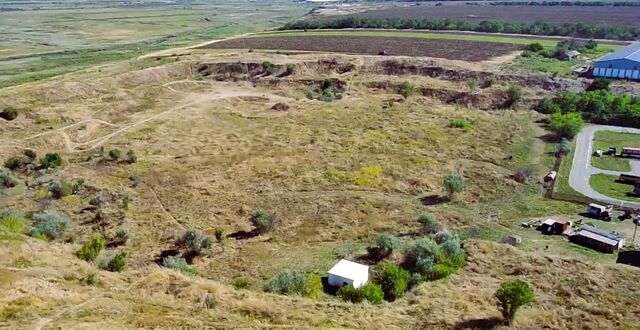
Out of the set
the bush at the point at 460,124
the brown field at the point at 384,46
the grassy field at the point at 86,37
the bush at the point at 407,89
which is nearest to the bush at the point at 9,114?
the grassy field at the point at 86,37

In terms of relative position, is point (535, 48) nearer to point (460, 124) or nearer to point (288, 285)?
point (460, 124)

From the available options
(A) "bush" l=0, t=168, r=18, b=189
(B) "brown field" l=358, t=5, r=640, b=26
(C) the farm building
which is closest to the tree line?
(B) "brown field" l=358, t=5, r=640, b=26

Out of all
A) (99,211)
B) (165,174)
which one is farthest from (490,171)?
(99,211)

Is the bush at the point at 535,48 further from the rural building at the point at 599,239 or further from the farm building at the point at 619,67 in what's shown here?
the rural building at the point at 599,239

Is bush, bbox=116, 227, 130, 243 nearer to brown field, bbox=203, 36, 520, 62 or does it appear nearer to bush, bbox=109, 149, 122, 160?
bush, bbox=109, 149, 122, 160


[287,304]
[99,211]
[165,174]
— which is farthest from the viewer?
[165,174]

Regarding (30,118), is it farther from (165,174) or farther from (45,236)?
(45,236)
